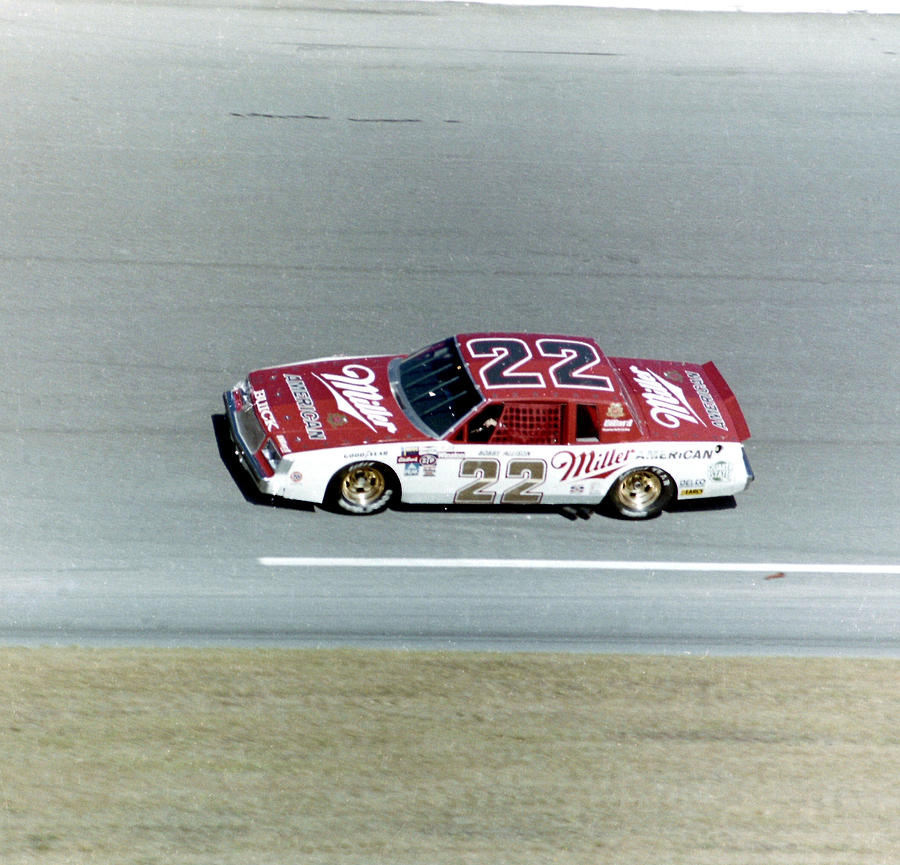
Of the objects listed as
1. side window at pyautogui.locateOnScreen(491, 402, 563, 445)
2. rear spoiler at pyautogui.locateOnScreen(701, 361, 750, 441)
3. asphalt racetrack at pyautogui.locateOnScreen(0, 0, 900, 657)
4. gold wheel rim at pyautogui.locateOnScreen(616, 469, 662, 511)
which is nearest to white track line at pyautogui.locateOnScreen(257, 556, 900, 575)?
asphalt racetrack at pyautogui.locateOnScreen(0, 0, 900, 657)

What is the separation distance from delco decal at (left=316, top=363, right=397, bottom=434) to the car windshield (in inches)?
8.6

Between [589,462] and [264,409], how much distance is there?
9.54ft

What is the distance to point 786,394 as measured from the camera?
44.8ft

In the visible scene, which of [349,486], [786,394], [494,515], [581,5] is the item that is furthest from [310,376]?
[581,5]

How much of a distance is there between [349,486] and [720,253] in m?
6.54

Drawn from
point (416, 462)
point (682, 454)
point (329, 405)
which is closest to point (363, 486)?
point (416, 462)

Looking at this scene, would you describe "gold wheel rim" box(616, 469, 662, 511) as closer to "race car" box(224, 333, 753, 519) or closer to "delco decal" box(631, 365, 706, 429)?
"race car" box(224, 333, 753, 519)

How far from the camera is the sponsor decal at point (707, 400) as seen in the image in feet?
38.9

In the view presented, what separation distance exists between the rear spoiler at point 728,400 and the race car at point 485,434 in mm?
44

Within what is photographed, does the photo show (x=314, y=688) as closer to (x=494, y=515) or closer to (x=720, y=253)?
(x=494, y=515)

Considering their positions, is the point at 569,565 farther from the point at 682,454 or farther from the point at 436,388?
the point at 436,388

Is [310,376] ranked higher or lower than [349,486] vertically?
higher

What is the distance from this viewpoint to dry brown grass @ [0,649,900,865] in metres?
7.93

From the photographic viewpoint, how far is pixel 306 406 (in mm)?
11352
